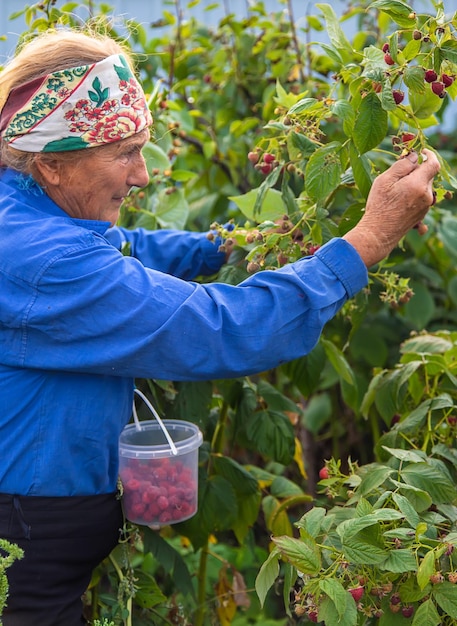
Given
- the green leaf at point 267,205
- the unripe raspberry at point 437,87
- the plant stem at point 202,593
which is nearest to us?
the unripe raspberry at point 437,87

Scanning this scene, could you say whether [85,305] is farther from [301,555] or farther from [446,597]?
[446,597]

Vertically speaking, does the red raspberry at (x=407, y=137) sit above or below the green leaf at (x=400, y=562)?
above

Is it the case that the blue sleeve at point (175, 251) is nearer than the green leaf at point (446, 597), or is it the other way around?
the green leaf at point (446, 597)

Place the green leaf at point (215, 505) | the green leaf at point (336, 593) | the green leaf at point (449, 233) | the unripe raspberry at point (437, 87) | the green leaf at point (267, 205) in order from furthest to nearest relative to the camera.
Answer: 1. the green leaf at point (449, 233)
2. the green leaf at point (215, 505)
3. the green leaf at point (267, 205)
4. the unripe raspberry at point (437, 87)
5. the green leaf at point (336, 593)

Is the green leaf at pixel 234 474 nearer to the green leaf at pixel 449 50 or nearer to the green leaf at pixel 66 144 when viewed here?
the green leaf at pixel 66 144

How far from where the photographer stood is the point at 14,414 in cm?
164

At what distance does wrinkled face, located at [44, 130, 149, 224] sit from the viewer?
5.41 ft

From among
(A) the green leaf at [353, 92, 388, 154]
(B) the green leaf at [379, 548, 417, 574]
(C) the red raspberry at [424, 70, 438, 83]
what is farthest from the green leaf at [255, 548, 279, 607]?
(C) the red raspberry at [424, 70, 438, 83]

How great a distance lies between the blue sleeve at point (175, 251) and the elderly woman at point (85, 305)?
1.15 ft

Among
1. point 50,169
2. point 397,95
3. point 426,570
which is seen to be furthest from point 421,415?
point 50,169

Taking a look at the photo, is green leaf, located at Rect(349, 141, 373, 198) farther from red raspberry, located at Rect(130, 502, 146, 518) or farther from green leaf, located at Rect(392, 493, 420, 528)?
red raspberry, located at Rect(130, 502, 146, 518)

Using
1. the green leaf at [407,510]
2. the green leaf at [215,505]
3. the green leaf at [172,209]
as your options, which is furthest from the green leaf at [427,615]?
the green leaf at [172,209]

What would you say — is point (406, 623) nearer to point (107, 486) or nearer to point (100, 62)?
point (107, 486)

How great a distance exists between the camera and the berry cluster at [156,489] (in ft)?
5.72
